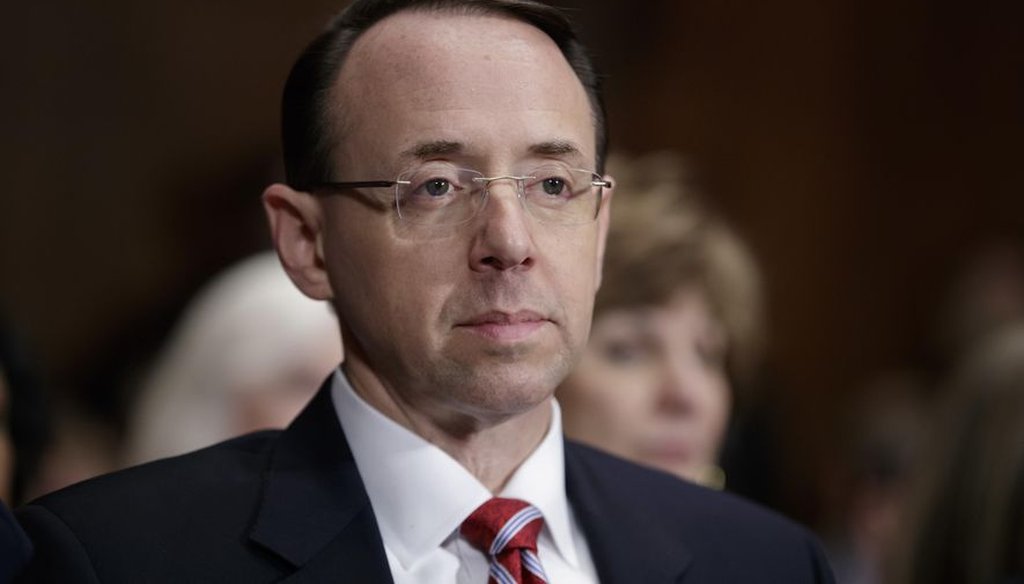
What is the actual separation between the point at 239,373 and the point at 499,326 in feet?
6.59

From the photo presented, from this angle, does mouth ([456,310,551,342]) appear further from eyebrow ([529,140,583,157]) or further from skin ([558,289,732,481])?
skin ([558,289,732,481])

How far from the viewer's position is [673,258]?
12.6 ft

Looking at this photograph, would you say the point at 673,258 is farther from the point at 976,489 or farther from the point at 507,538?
the point at 507,538

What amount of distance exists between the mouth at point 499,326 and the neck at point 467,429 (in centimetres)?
14

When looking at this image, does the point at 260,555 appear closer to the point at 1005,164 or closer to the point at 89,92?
the point at 89,92

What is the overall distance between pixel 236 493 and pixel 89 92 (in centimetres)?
499

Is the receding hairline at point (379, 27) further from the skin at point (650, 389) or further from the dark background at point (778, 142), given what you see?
the dark background at point (778, 142)

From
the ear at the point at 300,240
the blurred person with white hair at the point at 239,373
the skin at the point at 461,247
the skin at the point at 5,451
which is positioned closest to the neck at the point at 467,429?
the skin at the point at 461,247

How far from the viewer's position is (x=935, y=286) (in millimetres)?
8641

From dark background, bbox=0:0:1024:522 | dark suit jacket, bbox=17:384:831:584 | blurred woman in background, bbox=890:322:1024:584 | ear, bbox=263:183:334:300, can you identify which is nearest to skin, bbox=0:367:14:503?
dark suit jacket, bbox=17:384:831:584

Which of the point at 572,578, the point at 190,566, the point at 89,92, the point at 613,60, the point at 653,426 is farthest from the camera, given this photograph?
the point at 613,60

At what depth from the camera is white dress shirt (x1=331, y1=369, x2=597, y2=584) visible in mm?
2361

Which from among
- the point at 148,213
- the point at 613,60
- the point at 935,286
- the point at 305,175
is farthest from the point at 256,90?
the point at 305,175

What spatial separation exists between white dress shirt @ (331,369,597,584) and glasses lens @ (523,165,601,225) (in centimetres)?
35
